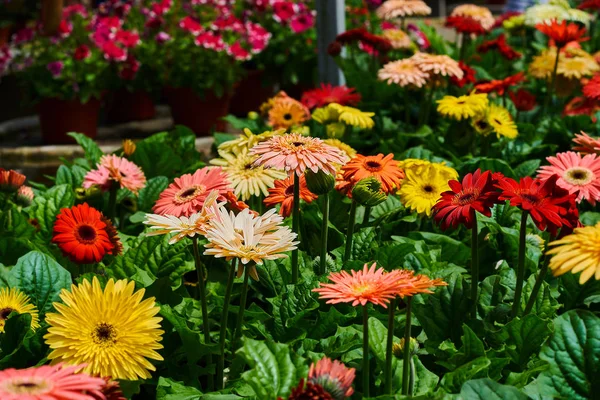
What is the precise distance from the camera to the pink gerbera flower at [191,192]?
148 cm

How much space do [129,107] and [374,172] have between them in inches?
182

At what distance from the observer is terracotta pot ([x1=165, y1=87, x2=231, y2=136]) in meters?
5.36

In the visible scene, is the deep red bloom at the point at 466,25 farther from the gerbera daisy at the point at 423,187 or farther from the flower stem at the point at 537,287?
the flower stem at the point at 537,287

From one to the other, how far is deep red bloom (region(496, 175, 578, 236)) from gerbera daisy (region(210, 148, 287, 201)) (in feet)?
1.67

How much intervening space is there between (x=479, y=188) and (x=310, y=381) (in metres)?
0.44

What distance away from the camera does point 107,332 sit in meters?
1.13

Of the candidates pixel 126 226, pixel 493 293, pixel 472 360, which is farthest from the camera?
pixel 126 226

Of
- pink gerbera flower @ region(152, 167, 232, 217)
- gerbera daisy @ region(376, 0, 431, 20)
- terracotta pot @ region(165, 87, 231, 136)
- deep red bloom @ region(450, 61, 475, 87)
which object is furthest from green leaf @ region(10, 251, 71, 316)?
terracotta pot @ region(165, 87, 231, 136)

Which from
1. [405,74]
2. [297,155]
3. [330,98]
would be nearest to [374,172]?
[297,155]

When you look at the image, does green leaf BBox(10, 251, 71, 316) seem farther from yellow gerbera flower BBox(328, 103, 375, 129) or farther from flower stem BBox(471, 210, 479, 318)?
yellow gerbera flower BBox(328, 103, 375, 129)

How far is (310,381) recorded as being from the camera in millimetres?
979

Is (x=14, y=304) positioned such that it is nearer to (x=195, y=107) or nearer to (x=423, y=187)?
(x=423, y=187)

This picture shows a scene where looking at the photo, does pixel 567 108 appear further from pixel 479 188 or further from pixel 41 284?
pixel 41 284

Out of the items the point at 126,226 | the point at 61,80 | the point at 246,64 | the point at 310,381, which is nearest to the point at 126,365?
the point at 310,381
